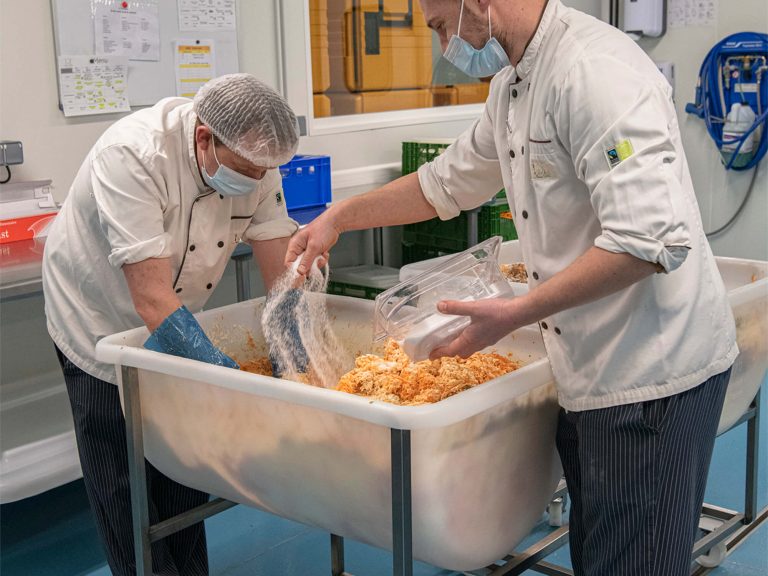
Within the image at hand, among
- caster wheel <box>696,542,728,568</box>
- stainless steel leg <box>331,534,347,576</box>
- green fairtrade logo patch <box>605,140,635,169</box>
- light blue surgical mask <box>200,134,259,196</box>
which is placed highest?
green fairtrade logo patch <box>605,140,635,169</box>

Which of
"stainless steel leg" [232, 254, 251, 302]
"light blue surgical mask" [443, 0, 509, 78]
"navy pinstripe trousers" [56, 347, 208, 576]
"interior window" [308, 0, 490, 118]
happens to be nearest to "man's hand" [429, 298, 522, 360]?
"light blue surgical mask" [443, 0, 509, 78]

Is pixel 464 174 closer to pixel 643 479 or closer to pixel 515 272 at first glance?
pixel 643 479

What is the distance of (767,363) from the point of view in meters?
2.43

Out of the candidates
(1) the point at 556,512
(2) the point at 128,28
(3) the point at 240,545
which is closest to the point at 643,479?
(1) the point at 556,512

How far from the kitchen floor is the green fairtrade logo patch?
1.72 metres

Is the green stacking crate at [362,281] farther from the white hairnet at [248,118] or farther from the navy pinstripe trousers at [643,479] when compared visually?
the navy pinstripe trousers at [643,479]

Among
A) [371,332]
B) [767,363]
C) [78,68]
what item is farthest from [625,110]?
[78,68]

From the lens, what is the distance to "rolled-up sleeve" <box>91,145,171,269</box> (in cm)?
184

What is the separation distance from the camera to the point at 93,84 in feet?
11.3

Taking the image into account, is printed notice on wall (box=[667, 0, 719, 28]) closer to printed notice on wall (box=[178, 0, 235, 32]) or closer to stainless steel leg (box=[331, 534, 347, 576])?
printed notice on wall (box=[178, 0, 235, 32])

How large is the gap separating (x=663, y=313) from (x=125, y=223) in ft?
3.52

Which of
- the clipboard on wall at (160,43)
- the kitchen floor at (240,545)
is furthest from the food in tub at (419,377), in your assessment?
the clipboard on wall at (160,43)

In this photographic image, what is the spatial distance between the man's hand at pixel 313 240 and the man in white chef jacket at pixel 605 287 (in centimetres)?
48

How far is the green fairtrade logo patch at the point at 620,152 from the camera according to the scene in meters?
1.39
